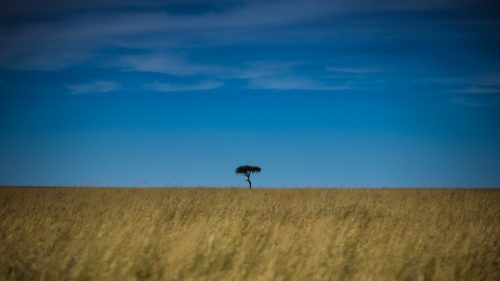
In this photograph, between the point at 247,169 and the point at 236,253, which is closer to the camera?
the point at 236,253

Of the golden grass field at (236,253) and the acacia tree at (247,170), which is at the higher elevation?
the acacia tree at (247,170)

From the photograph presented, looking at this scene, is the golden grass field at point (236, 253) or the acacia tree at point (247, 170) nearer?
the golden grass field at point (236, 253)

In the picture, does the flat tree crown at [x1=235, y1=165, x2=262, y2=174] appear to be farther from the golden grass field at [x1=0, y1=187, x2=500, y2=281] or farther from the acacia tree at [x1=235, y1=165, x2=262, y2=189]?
the golden grass field at [x1=0, y1=187, x2=500, y2=281]

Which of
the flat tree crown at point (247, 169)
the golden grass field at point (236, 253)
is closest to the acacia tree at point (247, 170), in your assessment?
the flat tree crown at point (247, 169)

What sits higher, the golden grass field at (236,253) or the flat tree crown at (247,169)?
the flat tree crown at (247,169)

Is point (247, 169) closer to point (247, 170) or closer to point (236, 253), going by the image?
point (247, 170)

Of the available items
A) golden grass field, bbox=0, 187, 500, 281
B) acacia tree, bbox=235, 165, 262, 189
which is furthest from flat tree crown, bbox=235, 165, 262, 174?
golden grass field, bbox=0, 187, 500, 281

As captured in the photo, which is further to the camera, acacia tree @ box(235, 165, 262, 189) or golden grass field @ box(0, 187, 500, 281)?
acacia tree @ box(235, 165, 262, 189)

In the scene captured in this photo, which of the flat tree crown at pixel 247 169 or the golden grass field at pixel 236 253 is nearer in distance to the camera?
the golden grass field at pixel 236 253

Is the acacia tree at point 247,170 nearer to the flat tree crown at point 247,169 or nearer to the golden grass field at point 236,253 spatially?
the flat tree crown at point 247,169

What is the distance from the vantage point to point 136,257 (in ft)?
26.5

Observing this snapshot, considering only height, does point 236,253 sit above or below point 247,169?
below

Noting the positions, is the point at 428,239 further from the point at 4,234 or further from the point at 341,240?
the point at 4,234

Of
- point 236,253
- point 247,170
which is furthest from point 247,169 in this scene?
point 236,253
